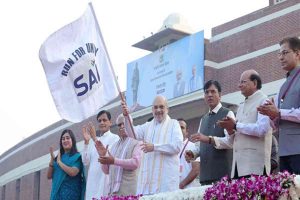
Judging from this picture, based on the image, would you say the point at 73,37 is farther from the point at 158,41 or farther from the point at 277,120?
the point at 158,41

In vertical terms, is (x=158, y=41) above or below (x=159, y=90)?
above

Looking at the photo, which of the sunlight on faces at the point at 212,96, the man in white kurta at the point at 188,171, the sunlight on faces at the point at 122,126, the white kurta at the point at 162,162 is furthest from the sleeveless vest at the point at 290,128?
the sunlight on faces at the point at 122,126

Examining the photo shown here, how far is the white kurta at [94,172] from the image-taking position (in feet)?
24.6

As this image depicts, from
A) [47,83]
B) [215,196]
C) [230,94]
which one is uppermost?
[230,94]

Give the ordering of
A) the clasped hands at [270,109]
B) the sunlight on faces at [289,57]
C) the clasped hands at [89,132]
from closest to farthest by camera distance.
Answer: the clasped hands at [270,109], the sunlight on faces at [289,57], the clasped hands at [89,132]

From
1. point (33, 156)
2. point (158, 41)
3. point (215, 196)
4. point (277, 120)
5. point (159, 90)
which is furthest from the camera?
point (33, 156)

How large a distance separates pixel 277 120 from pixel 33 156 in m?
32.1

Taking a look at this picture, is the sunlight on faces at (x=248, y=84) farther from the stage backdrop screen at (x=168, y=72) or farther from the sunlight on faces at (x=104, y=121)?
the stage backdrop screen at (x=168, y=72)

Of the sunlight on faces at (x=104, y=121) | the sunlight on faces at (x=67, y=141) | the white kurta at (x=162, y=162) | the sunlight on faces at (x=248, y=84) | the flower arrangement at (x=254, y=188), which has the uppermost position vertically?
the sunlight on faces at (x=104, y=121)

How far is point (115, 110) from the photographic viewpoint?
90.4 feet

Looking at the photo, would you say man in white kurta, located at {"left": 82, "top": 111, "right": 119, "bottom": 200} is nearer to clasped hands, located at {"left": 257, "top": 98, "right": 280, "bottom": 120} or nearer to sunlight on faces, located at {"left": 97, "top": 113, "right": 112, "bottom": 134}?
sunlight on faces, located at {"left": 97, "top": 113, "right": 112, "bottom": 134}

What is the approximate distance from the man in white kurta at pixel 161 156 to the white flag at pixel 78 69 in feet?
2.60

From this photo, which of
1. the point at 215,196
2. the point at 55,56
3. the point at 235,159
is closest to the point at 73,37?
the point at 55,56

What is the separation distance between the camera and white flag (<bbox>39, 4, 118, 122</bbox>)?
24.1 ft
